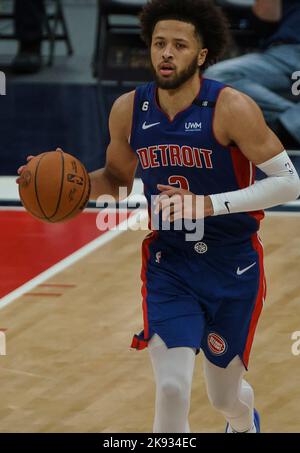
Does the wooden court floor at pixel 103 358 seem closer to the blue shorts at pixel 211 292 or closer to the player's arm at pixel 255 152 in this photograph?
the blue shorts at pixel 211 292

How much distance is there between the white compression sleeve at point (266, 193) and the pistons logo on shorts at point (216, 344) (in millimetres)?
610

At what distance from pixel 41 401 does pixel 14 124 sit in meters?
7.88

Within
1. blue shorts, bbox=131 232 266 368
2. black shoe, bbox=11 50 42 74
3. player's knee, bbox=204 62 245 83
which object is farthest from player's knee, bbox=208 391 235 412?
black shoe, bbox=11 50 42 74

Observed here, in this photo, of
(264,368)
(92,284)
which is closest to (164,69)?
(264,368)

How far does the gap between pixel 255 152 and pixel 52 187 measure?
0.95 m

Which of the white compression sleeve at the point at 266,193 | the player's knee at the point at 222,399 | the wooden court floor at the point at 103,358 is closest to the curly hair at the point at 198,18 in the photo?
the white compression sleeve at the point at 266,193

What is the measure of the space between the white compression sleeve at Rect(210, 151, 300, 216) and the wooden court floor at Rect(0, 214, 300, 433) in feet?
4.50

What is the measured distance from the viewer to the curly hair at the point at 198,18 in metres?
5.71

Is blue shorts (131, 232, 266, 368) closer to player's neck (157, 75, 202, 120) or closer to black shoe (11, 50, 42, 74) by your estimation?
player's neck (157, 75, 202, 120)

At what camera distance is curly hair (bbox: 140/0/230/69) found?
18.7 ft

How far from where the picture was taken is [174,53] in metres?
5.58

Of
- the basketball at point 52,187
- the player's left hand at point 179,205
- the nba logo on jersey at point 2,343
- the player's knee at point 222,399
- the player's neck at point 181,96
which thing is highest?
the player's neck at point 181,96

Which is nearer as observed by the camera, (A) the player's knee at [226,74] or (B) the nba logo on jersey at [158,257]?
(B) the nba logo on jersey at [158,257]
